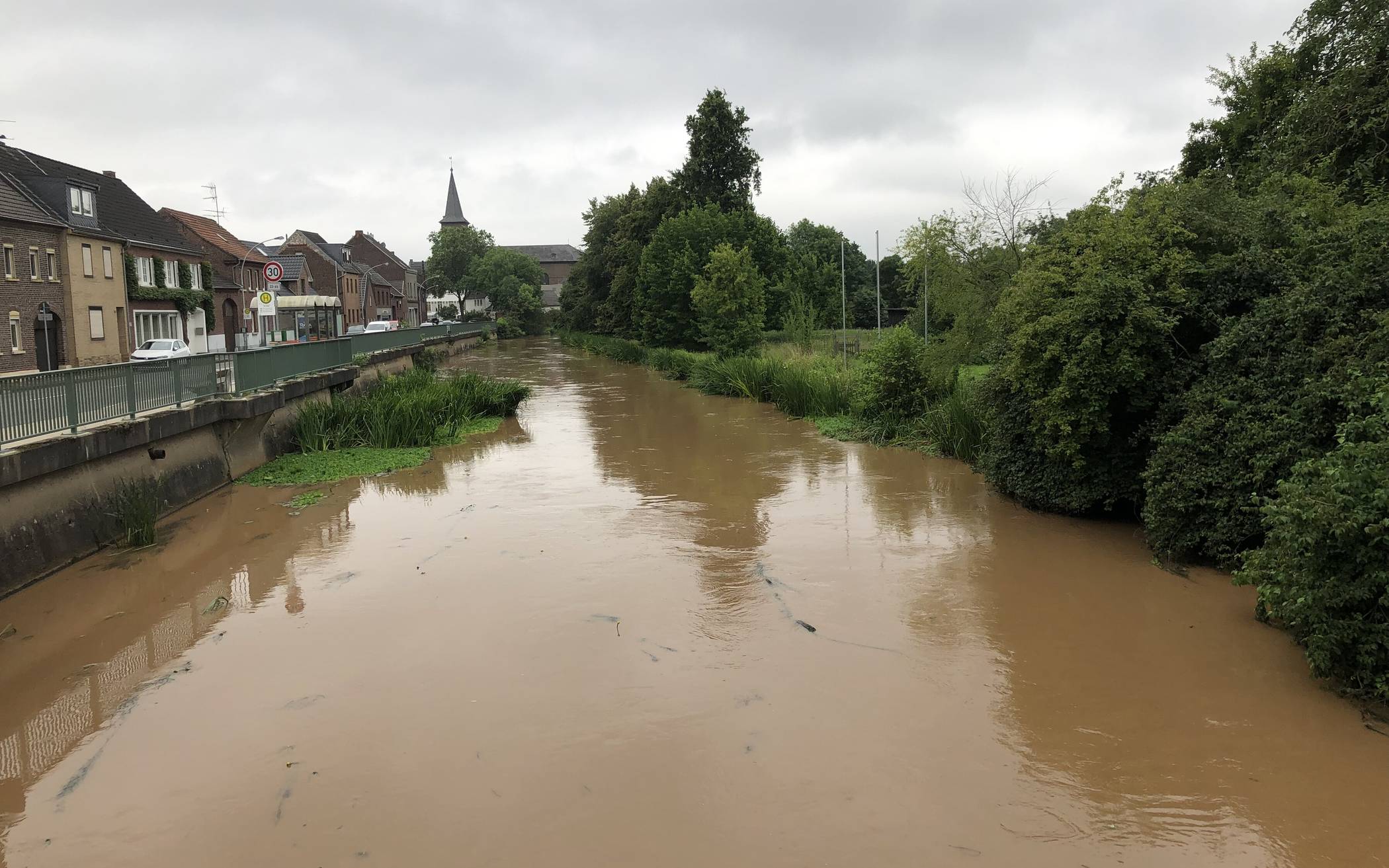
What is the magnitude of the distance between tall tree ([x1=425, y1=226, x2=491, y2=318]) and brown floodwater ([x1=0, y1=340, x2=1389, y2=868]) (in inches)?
4624

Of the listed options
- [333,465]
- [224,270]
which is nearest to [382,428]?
[333,465]

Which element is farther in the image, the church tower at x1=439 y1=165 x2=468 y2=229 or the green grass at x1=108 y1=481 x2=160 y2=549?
the church tower at x1=439 y1=165 x2=468 y2=229

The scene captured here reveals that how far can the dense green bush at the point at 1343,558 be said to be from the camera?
6250mm

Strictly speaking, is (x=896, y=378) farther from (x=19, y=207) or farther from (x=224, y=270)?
(x=224, y=270)

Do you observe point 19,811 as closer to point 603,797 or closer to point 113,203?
point 603,797

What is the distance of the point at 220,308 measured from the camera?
5309 centimetres

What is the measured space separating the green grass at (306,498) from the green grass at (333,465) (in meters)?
0.97

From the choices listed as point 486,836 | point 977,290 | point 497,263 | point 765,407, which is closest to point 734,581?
point 486,836

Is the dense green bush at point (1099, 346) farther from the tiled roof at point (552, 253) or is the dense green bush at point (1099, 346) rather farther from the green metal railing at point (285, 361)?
the tiled roof at point (552, 253)

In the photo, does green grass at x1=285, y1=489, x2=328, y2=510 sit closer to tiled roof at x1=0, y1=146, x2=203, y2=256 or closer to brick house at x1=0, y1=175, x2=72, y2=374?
brick house at x1=0, y1=175, x2=72, y2=374

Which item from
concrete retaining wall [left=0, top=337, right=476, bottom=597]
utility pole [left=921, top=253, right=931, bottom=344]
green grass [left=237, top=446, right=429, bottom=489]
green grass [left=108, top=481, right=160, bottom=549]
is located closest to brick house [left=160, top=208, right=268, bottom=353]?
green grass [left=237, top=446, right=429, bottom=489]

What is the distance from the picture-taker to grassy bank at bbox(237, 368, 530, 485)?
17.2 metres

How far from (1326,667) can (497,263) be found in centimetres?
11275

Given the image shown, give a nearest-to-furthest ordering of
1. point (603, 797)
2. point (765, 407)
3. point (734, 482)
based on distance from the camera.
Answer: point (603, 797), point (734, 482), point (765, 407)
